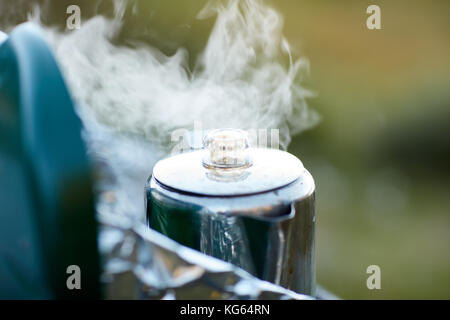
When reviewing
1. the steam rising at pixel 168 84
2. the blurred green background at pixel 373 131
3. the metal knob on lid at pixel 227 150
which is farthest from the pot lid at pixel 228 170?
the blurred green background at pixel 373 131

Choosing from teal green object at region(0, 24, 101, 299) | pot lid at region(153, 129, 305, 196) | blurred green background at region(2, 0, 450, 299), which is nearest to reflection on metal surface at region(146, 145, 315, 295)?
pot lid at region(153, 129, 305, 196)

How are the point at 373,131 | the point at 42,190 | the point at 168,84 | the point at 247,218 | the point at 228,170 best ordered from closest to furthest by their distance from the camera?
the point at 42,190, the point at 247,218, the point at 228,170, the point at 168,84, the point at 373,131

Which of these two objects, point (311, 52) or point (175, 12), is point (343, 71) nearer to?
point (311, 52)

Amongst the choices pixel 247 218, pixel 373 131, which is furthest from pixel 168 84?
pixel 373 131

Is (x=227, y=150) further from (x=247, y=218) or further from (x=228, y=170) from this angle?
(x=247, y=218)

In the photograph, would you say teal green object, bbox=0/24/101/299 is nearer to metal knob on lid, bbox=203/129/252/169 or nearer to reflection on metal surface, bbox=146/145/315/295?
reflection on metal surface, bbox=146/145/315/295

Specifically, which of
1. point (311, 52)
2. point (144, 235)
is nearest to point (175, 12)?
point (311, 52)
